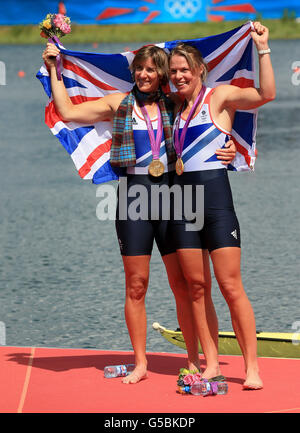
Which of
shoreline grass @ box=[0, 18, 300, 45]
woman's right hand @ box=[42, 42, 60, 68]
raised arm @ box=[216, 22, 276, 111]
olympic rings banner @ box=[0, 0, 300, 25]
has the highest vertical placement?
olympic rings banner @ box=[0, 0, 300, 25]

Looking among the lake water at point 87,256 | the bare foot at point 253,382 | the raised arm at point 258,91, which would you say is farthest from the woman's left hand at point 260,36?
the lake water at point 87,256

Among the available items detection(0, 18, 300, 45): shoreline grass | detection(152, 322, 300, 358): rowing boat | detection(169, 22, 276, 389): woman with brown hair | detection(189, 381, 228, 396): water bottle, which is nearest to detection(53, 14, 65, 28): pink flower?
detection(169, 22, 276, 389): woman with brown hair

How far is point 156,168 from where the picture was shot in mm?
6320

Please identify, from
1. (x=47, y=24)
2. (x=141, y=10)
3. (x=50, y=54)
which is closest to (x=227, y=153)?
(x=50, y=54)

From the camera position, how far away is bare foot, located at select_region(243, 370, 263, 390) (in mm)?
6230

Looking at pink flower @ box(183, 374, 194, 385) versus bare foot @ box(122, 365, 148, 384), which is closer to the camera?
pink flower @ box(183, 374, 194, 385)

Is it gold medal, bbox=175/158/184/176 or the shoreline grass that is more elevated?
the shoreline grass

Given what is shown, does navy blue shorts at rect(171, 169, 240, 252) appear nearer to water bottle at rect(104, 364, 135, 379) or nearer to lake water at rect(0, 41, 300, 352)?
water bottle at rect(104, 364, 135, 379)

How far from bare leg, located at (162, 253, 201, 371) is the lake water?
230 cm

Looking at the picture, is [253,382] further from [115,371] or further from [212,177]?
[212,177]

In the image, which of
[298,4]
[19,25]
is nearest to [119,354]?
[298,4]

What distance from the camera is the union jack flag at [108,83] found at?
664 centimetres

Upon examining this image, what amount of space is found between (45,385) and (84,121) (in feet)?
5.73

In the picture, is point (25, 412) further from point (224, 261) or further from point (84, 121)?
point (84, 121)
